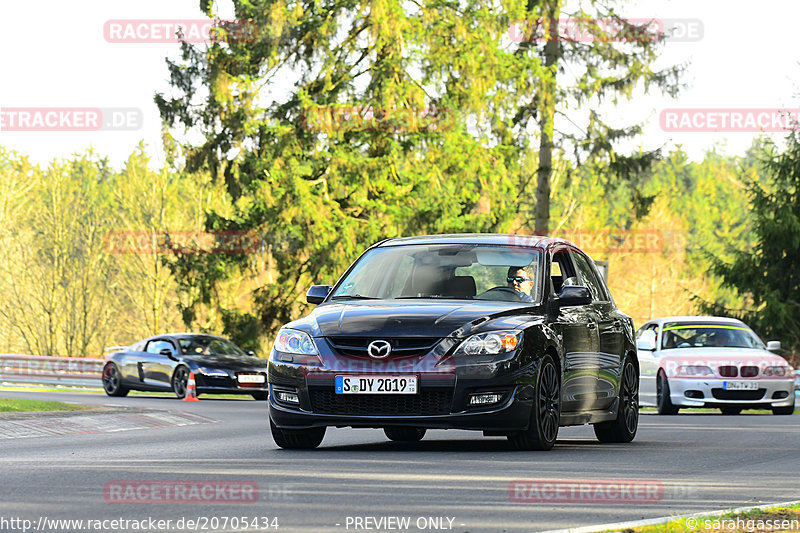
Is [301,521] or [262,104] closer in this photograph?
[301,521]

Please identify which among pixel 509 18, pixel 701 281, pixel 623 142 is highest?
pixel 509 18

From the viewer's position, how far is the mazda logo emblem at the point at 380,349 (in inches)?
432

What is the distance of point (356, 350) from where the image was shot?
11.1 metres

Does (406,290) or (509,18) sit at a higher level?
(509,18)

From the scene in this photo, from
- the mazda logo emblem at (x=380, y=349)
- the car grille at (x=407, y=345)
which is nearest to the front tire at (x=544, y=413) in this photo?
the car grille at (x=407, y=345)

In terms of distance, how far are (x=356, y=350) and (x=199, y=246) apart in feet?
101

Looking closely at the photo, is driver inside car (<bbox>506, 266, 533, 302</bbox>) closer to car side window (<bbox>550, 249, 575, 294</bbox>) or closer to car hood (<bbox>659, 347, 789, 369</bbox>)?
car side window (<bbox>550, 249, 575, 294</bbox>)

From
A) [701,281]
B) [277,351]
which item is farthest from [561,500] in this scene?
[701,281]

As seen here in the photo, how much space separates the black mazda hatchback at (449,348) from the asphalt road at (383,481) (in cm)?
37

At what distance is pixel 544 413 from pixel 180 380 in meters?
19.0

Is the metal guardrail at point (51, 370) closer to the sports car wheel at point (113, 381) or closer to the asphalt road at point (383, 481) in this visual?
the sports car wheel at point (113, 381)

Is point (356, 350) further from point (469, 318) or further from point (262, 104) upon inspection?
point (262, 104)

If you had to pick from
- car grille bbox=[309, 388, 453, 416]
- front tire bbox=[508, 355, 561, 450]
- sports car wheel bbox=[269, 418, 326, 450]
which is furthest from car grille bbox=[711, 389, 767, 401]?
car grille bbox=[309, 388, 453, 416]

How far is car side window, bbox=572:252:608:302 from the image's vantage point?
1372 centimetres
